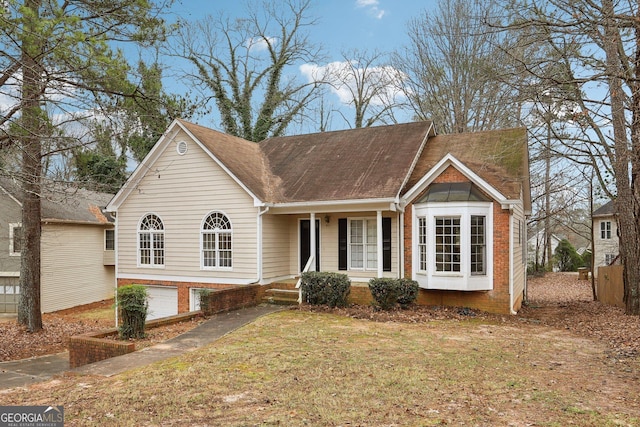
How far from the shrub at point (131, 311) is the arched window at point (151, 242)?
6966mm

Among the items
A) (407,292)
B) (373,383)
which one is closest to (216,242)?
(407,292)

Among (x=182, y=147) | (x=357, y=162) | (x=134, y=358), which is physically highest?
(x=182, y=147)

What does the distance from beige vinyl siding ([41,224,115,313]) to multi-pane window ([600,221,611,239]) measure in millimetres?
33746

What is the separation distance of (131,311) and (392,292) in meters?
6.59

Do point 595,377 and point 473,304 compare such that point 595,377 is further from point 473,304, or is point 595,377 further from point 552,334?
point 473,304

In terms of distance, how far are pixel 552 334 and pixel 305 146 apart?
11.2 m

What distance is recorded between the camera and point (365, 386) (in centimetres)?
647

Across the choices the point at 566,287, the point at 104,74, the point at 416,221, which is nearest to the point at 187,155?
the point at 104,74

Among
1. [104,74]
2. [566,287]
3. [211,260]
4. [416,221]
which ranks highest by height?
[104,74]

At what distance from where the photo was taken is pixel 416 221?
1379 cm

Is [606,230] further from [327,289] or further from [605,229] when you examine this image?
[327,289]

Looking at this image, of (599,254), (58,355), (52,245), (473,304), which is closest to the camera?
(58,355)

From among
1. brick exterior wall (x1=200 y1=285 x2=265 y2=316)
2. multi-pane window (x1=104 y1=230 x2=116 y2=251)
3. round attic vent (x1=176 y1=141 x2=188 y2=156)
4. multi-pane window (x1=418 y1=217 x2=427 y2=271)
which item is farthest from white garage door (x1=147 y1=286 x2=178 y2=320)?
multi-pane window (x1=104 y1=230 x2=116 y2=251)

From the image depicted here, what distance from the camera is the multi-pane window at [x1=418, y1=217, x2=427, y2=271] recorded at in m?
13.6
